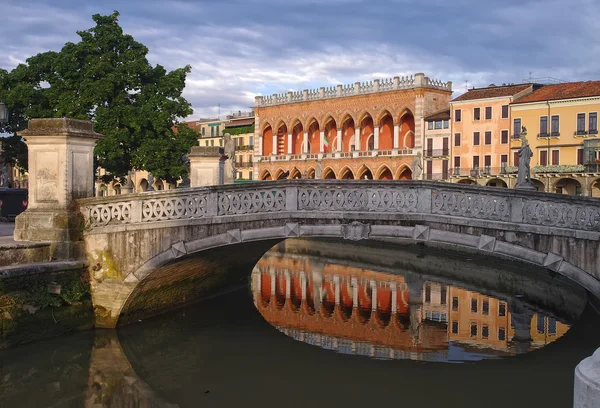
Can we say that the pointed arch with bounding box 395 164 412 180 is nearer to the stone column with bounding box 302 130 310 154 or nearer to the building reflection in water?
the stone column with bounding box 302 130 310 154

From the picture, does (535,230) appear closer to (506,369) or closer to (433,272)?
(506,369)

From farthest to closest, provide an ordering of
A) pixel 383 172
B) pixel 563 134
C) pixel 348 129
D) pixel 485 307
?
pixel 348 129 → pixel 383 172 → pixel 563 134 → pixel 485 307

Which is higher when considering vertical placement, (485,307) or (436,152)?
(436,152)

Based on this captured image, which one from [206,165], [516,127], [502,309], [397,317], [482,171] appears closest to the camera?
[397,317]

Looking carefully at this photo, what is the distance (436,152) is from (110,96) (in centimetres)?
3441

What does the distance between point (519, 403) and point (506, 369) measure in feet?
6.14

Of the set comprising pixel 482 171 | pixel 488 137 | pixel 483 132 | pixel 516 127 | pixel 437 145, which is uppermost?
pixel 516 127

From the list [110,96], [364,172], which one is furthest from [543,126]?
[110,96]

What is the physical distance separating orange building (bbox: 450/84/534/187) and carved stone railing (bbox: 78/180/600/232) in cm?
4206

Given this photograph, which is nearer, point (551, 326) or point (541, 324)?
point (551, 326)

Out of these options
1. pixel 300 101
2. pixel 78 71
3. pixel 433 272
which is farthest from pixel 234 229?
pixel 300 101

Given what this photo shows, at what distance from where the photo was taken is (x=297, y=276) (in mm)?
25188

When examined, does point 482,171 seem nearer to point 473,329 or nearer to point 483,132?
point 483,132

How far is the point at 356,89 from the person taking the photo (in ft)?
206
